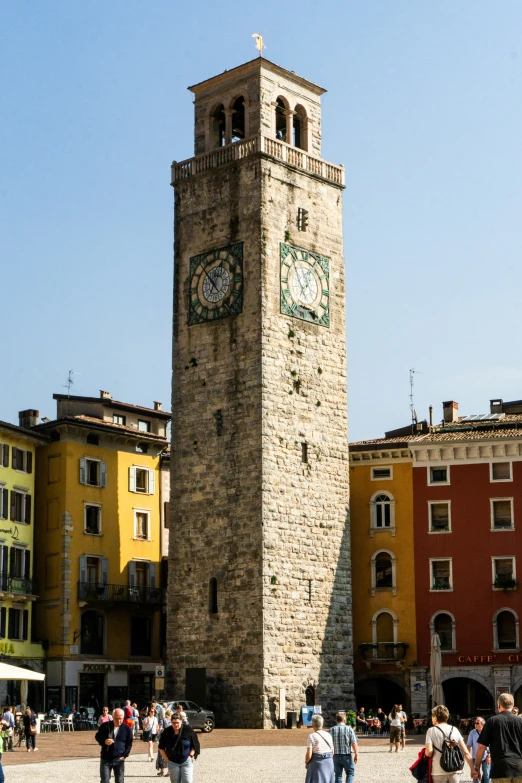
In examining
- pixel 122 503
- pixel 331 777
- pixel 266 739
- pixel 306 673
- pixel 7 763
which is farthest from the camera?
pixel 122 503

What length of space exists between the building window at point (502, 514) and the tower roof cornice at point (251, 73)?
681 inches

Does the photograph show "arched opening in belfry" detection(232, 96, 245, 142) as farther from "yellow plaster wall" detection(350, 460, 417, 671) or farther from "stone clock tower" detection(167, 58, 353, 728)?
"yellow plaster wall" detection(350, 460, 417, 671)

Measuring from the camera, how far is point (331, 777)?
18062 millimetres

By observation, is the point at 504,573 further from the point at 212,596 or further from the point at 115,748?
the point at 115,748

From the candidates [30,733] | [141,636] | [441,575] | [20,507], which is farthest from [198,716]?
[20,507]

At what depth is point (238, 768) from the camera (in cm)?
2827

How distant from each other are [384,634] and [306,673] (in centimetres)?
528

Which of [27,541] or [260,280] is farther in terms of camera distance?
[27,541]

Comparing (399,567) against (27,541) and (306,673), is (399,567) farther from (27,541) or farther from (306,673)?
(27,541)

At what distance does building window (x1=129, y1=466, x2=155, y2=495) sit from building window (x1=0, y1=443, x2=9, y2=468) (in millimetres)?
6544

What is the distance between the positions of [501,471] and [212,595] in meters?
11.7

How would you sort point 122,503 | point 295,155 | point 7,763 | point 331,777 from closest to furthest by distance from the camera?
point 331,777 < point 7,763 < point 295,155 < point 122,503

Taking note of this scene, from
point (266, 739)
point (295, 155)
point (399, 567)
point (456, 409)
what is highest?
point (295, 155)

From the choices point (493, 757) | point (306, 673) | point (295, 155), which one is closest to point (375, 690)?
point (306, 673)
